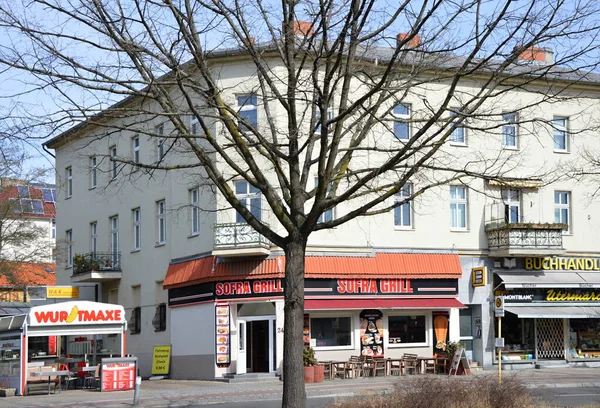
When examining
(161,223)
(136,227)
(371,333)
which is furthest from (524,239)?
(136,227)

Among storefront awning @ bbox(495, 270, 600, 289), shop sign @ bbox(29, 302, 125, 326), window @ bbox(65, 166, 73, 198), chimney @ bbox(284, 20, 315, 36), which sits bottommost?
shop sign @ bbox(29, 302, 125, 326)

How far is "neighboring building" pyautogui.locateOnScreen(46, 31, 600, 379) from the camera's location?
3306 cm

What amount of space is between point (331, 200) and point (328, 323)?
20846 millimetres

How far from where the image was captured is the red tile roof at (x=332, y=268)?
32.6 meters

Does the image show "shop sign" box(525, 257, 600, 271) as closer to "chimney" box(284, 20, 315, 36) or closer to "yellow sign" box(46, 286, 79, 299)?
"yellow sign" box(46, 286, 79, 299)

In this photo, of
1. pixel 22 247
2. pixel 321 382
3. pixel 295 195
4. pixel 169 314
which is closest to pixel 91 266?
pixel 22 247

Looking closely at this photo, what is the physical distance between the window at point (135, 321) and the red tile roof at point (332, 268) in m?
4.51

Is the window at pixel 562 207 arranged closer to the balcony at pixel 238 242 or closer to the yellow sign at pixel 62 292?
the balcony at pixel 238 242

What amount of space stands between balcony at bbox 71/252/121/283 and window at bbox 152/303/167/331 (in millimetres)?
4138

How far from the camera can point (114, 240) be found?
4253 cm

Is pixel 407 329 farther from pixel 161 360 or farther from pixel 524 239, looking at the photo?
pixel 161 360

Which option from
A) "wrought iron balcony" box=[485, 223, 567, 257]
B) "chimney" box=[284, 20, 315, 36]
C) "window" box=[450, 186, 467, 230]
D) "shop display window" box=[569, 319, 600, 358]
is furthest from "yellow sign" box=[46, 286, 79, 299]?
"chimney" box=[284, 20, 315, 36]

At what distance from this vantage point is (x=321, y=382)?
3056 centimetres

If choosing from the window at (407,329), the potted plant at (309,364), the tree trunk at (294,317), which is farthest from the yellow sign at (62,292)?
the tree trunk at (294,317)
